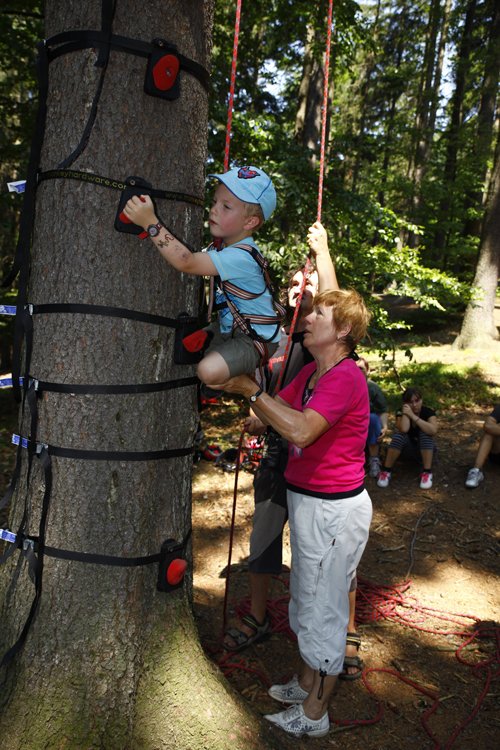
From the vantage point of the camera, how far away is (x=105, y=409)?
2137mm

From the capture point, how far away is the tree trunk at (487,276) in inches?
475

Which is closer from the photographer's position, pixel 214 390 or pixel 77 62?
pixel 77 62

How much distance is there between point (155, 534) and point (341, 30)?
8.78 meters

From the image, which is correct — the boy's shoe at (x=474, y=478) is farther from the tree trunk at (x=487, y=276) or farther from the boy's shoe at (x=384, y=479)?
the tree trunk at (x=487, y=276)

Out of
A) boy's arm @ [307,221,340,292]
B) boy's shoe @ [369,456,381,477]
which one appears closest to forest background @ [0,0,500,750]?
boy's shoe @ [369,456,381,477]

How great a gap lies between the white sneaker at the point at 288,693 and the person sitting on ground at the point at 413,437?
3.84 metres

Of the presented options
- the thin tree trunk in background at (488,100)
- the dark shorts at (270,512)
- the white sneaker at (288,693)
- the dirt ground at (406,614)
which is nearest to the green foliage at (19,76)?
the dirt ground at (406,614)

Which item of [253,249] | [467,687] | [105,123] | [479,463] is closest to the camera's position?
[105,123]

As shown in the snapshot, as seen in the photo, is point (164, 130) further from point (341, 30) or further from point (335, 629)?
point (341, 30)

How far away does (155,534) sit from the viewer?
7.56 ft

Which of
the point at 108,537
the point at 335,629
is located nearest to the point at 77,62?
the point at 108,537

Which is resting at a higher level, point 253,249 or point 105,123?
point 105,123

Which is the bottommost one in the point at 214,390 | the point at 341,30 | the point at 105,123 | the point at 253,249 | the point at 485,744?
the point at 485,744

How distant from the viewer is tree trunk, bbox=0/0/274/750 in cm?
205
